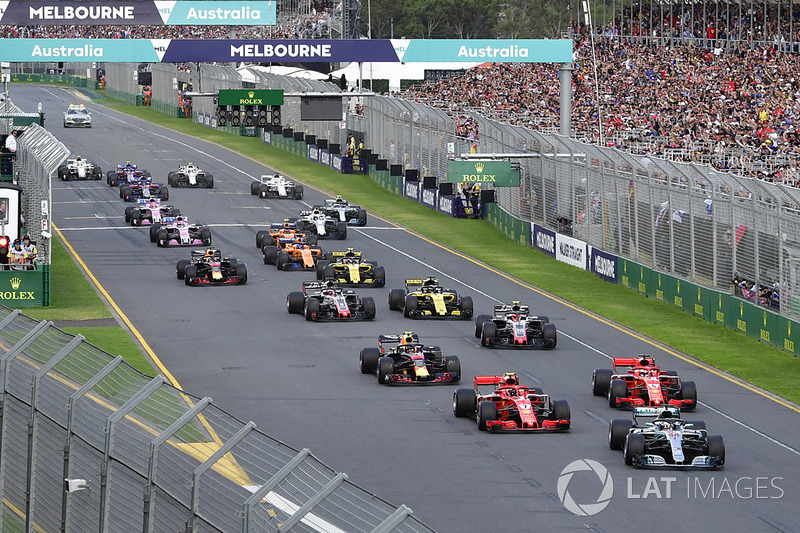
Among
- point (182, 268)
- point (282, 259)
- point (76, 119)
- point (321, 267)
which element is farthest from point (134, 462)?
point (76, 119)

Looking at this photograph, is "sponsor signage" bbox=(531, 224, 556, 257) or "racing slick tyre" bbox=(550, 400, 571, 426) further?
"sponsor signage" bbox=(531, 224, 556, 257)

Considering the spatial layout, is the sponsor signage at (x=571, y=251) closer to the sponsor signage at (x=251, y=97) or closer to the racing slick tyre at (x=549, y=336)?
the sponsor signage at (x=251, y=97)

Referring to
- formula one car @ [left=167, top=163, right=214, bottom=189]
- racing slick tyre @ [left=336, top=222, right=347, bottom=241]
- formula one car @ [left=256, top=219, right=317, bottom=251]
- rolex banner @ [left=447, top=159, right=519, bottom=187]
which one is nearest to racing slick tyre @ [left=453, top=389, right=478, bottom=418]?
formula one car @ [left=256, top=219, right=317, bottom=251]

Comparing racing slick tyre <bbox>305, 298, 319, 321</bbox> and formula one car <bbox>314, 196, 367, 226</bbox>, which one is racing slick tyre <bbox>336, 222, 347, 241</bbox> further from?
racing slick tyre <bbox>305, 298, 319, 321</bbox>

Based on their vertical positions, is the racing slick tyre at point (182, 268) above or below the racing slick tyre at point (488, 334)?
above

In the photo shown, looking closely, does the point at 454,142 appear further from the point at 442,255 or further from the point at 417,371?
the point at 417,371

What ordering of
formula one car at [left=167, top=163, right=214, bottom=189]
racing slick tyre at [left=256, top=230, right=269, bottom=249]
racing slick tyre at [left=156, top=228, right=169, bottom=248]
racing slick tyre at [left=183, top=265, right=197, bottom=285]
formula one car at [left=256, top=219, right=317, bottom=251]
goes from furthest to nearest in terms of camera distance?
formula one car at [left=167, top=163, right=214, bottom=189] → racing slick tyre at [left=156, top=228, right=169, bottom=248] → racing slick tyre at [left=256, top=230, right=269, bottom=249] → formula one car at [left=256, top=219, right=317, bottom=251] → racing slick tyre at [left=183, top=265, right=197, bottom=285]

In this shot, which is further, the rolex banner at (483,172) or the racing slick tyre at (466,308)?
the rolex banner at (483,172)

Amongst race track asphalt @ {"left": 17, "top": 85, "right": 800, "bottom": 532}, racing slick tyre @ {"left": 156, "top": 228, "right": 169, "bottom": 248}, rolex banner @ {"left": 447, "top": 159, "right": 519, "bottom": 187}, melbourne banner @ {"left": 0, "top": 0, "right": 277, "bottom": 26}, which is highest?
melbourne banner @ {"left": 0, "top": 0, "right": 277, "bottom": 26}

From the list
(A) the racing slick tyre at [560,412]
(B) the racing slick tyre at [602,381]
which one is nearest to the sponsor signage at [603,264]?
(B) the racing slick tyre at [602,381]

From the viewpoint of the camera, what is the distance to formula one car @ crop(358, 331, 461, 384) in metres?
27.6

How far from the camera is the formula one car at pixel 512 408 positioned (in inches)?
936

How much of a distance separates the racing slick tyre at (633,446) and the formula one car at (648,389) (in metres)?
4.10

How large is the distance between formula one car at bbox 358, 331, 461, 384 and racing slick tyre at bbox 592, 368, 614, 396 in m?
2.66
